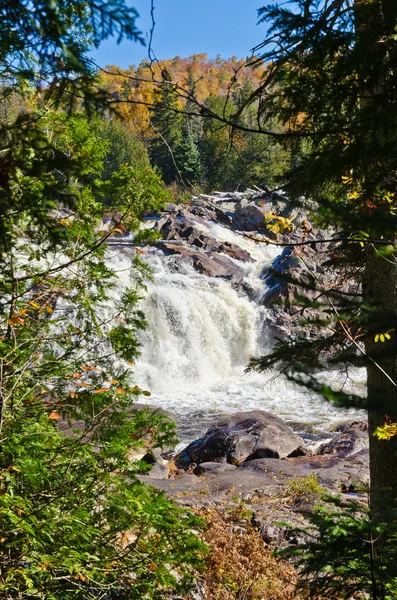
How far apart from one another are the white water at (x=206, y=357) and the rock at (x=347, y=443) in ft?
3.52

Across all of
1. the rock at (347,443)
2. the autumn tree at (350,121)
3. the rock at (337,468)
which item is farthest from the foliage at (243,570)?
the rock at (347,443)

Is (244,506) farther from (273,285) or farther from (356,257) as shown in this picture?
(273,285)

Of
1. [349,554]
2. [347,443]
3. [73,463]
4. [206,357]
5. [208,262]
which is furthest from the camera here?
[208,262]

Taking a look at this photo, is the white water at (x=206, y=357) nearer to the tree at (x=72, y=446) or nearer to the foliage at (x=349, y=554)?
the tree at (x=72, y=446)

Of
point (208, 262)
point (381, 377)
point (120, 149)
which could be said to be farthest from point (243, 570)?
point (120, 149)

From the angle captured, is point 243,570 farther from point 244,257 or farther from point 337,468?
point 244,257

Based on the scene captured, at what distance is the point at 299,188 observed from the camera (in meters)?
3.09

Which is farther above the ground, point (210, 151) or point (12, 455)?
point (210, 151)

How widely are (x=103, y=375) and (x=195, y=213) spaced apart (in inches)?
1109

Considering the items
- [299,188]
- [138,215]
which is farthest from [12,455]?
[299,188]

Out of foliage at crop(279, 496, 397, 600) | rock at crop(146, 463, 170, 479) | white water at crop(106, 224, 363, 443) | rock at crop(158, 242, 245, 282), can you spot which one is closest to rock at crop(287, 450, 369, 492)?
rock at crop(146, 463, 170, 479)

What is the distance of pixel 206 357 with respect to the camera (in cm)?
1819

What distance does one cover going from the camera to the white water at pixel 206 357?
14.2m

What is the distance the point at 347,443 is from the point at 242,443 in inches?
82.8
